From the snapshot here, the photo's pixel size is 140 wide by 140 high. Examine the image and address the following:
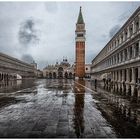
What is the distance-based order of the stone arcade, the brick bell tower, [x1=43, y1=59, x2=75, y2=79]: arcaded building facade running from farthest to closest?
1. [x1=43, y1=59, x2=75, y2=79]: arcaded building facade
2. the brick bell tower
3. the stone arcade

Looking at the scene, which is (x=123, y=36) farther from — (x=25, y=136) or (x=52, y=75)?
(x=52, y=75)

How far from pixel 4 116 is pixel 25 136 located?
13.1 feet

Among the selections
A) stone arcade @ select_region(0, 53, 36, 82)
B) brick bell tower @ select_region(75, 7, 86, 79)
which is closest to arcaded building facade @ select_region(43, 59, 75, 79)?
brick bell tower @ select_region(75, 7, 86, 79)

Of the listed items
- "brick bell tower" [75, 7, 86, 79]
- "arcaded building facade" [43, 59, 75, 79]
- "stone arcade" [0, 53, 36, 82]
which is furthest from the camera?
"arcaded building facade" [43, 59, 75, 79]

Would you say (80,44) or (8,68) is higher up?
(80,44)

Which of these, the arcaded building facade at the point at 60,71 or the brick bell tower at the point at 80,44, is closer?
the brick bell tower at the point at 80,44

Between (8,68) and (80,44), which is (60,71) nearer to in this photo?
(80,44)

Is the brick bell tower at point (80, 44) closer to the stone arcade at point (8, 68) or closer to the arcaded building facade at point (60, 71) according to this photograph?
the stone arcade at point (8, 68)

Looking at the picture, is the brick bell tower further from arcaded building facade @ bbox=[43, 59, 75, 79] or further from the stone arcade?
arcaded building facade @ bbox=[43, 59, 75, 79]

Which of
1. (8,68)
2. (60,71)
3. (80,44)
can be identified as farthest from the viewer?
(60,71)

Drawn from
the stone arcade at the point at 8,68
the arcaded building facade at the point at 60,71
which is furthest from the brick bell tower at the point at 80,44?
the arcaded building facade at the point at 60,71

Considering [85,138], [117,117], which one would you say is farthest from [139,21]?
[85,138]

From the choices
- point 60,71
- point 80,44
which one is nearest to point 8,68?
point 80,44

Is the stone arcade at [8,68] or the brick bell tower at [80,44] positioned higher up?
the brick bell tower at [80,44]
